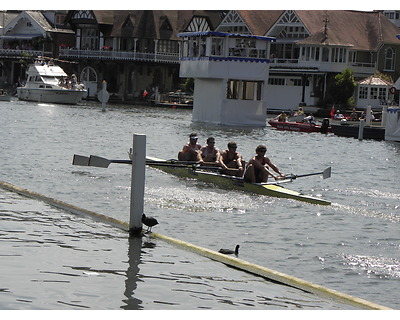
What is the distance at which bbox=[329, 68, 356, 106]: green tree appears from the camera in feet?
240

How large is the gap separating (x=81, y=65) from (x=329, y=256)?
7724 centimetres

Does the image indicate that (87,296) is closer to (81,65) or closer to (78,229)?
(78,229)

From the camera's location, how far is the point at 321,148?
143 ft

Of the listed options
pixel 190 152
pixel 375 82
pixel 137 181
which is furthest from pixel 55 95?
pixel 137 181

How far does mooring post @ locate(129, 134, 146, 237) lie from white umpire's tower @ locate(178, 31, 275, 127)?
133ft

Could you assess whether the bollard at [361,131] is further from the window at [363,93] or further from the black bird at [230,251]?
the black bird at [230,251]

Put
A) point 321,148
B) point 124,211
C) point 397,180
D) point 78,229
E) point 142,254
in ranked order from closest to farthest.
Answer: point 142,254 < point 78,229 < point 124,211 < point 397,180 < point 321,148

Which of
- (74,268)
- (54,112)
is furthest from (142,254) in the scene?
(54,112)

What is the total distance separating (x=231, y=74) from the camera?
56.0 meters

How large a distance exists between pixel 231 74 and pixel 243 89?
8.08 ft

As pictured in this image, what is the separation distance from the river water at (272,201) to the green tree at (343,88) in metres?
26.2

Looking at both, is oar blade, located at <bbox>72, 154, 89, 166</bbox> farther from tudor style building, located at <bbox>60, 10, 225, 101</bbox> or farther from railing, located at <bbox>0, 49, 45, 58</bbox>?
railing, located at <bbox>0, 49, 45, 58</bbox>

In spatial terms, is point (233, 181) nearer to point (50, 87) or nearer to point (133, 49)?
point (50, 87)

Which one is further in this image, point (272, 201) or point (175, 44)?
point (175, 44)
